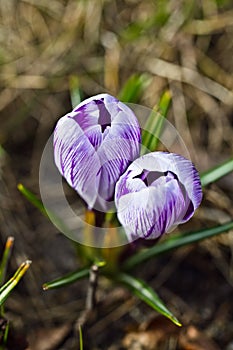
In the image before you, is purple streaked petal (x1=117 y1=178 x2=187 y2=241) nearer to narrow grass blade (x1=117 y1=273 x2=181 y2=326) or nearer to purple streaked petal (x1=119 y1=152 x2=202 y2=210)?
purple streaked petal (x1=119 y1=152 x2=202 y2=210)

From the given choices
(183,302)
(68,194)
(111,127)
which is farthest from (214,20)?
(111,127)

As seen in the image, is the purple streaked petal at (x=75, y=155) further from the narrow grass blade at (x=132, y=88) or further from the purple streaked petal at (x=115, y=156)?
the narrow grass blade at (x=132, y=88)

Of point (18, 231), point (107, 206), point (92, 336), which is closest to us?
point (107, 206)

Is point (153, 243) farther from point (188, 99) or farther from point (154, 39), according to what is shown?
point (154, 39)

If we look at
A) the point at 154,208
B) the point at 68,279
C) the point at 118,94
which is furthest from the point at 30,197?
the point at 118,94

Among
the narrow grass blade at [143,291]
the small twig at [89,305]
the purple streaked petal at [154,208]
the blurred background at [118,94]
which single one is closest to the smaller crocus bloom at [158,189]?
the purple streaked petal at [154,208]

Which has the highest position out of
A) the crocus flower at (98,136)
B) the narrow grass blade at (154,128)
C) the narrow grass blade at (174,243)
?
the crocus flower at (98,136)

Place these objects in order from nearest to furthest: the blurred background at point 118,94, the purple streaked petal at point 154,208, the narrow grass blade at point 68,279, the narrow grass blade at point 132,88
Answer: the purple streaked petal at point 154,208
the narrow grass blade at point 68,279
the narrow grass blade at point 132,88
the blurred background at point 118,94
